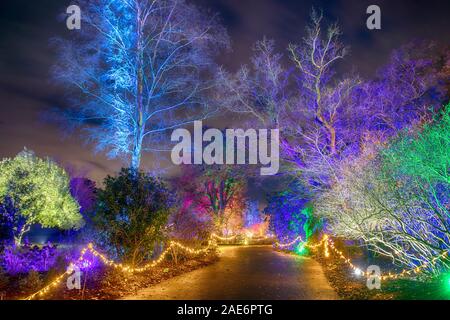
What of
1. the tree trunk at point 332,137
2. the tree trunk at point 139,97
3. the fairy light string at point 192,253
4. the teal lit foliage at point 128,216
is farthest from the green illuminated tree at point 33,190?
the tree trunk at point 332,137

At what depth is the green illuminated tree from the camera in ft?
81.8

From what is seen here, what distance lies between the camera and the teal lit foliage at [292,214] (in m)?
21.0

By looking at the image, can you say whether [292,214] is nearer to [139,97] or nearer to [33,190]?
[139,97]

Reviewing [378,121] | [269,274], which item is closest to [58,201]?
[269,274]

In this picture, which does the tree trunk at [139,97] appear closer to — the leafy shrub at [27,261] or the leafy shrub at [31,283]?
the leafy shrub at [27,261]

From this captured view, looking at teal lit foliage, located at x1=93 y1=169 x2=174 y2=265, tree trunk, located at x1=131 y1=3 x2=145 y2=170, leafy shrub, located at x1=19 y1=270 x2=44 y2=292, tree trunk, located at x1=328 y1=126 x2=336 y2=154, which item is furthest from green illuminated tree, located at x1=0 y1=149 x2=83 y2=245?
tree trunk, located at x1=328 y1=126 x2=336 y2=154

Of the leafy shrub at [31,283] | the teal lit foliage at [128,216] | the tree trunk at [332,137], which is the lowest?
the leafy shrub at [31,283]

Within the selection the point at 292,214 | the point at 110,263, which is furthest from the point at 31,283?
the point at 292,214

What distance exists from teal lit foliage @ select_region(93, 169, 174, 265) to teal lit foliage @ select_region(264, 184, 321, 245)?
401 inches

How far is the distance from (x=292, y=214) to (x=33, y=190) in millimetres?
17996

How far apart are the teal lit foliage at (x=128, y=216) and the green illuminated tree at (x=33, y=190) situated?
50.9ft

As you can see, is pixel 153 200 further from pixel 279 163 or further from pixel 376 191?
pixel 279 163

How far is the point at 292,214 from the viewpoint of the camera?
2406 cm
